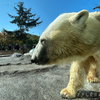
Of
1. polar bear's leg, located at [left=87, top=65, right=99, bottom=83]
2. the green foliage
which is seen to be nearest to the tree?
the green foliage

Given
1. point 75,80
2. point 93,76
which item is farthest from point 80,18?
point 93,76

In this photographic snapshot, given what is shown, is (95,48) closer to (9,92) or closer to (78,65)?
(78,65)

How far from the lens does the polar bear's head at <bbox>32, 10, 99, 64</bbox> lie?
988 mm

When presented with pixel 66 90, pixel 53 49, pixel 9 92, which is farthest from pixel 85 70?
pixel 9 92

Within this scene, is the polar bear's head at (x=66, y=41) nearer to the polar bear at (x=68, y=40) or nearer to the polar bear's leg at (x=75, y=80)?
the polar bear at (x=68, y=40)

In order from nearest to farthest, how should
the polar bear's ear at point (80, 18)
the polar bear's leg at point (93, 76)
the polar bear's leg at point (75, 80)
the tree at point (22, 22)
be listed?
the polar bear's ear at point (80, 18)
the polar bear's leg at point (75, 80)
the polar bear's leg at point (93, 76)
the tree at point (22, 22)

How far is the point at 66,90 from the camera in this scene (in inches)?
57.1

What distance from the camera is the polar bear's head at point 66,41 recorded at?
99 centimetres

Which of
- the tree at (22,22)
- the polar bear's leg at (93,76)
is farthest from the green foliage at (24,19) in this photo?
the polar bear's leg at (93,76)

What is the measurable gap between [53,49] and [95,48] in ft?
1.63

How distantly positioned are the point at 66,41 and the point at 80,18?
31 cm

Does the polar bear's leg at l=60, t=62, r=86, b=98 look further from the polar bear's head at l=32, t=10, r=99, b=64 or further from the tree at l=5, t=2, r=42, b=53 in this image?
the tree at l=5, t=2, r=42, b=53

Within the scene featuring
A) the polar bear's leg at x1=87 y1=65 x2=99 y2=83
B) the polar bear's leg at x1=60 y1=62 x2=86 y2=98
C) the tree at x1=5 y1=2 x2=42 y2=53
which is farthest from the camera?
the tree at x1=5 y1=2 x2=42 y2=53

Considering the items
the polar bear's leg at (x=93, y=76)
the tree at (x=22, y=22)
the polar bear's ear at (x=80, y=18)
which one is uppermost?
the tree at (x=22, y=22)
